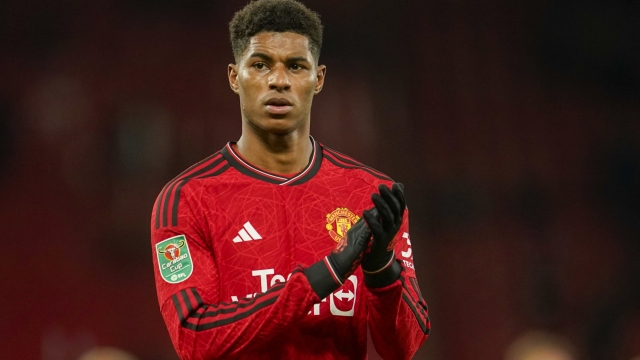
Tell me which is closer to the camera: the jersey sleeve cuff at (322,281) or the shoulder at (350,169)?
the jersey sleeve cuff at (322,281)

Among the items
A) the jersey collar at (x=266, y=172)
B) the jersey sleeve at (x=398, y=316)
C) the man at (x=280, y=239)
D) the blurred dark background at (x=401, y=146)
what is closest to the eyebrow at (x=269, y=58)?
the man at (x=280, y=239)

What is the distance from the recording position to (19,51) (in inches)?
150

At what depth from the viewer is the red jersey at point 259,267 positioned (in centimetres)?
141

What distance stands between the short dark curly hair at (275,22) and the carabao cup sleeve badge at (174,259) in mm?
460

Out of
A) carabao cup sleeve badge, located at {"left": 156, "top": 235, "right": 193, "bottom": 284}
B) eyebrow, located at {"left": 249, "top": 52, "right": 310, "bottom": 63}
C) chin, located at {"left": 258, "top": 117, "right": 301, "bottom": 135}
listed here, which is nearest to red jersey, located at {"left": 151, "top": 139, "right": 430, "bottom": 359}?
carabao cup sleeve badge, located at {"left": 156, "top": 235, "right": 193, "bottom": 284}

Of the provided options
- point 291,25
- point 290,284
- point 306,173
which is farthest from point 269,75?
point 290,284

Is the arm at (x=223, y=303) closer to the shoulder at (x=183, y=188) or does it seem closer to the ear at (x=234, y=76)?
the shoulder at (x=183, y=188)

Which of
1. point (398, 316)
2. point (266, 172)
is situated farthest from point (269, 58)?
point (398, 316)

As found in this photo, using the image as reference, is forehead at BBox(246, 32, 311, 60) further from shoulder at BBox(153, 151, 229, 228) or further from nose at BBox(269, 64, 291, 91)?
shoulder at BBox(153, 151, 229, 228)

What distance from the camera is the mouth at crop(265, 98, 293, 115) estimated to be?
1606mm

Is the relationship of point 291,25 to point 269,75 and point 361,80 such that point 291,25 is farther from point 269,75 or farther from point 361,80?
point 361,80

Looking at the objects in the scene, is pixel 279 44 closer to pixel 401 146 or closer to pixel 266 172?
pixel 266 172

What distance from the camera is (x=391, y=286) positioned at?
1433 millimetres

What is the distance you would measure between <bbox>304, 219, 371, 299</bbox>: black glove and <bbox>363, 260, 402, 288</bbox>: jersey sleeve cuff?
7cm
